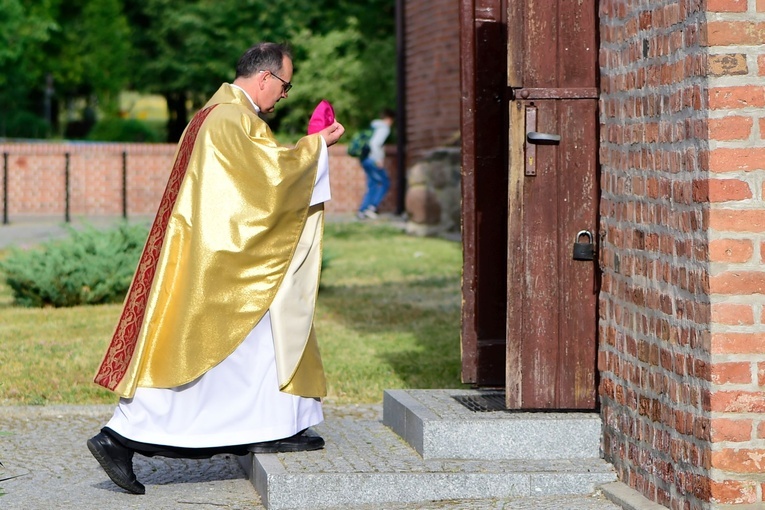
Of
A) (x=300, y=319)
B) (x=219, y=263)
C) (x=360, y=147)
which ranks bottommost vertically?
(x=300, y=319)

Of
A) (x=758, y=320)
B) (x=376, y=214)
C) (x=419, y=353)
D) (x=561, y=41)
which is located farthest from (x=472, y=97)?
(x=376, y=214)

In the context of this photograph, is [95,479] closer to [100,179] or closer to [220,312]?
[220,312]

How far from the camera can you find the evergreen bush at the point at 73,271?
37.9ft

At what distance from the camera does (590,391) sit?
5.90 m

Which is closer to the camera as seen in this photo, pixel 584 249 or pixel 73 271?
pixel 584 249

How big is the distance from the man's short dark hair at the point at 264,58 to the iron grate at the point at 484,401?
1802 millimetres

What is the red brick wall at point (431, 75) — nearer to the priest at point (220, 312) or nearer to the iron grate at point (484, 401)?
the iron grate at point (484, 401)

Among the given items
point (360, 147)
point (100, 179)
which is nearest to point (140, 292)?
point (360, 147)

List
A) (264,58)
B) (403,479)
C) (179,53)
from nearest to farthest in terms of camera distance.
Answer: (403,479), (264,58), (179,53)

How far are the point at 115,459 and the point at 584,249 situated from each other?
2.20 m

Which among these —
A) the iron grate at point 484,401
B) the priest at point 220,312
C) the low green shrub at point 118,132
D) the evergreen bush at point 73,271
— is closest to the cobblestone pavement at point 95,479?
the priest at point 220,312

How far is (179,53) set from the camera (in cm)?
3875

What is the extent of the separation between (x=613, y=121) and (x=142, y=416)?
234cm

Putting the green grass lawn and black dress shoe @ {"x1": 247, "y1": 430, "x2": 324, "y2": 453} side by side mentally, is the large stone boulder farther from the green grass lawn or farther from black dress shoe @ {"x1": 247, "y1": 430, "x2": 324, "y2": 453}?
black dress shoe @ {"x1": 247, "y1": 430, "x2": 324, "y2": 453}
